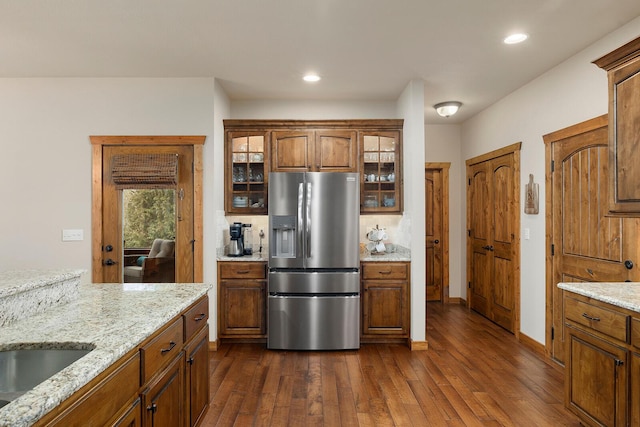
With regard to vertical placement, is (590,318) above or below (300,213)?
below

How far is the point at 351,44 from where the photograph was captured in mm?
3254

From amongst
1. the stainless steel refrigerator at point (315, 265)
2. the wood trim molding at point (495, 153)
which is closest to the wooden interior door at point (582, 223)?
the wood trim molding at point (495, 153)

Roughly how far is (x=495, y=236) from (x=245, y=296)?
3.06 meters

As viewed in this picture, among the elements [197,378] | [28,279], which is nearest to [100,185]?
[28,279]

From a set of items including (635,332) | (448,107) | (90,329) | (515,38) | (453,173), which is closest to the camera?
(90,329)

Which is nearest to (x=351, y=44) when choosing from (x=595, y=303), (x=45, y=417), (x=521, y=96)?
(x=521, y=96)

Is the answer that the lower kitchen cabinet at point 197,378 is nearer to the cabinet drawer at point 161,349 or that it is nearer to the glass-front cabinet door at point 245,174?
the cabinet drawer at point 161,349

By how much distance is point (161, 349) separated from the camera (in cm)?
175

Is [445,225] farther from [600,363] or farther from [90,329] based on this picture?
[90,329]

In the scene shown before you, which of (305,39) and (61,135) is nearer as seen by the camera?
(305,39)

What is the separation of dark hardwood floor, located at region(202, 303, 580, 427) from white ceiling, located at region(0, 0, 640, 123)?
2692 millimetres

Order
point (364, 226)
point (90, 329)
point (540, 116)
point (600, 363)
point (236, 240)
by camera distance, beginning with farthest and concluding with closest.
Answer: point (364, 226)
point (236, 240)
point (540, 116)
point (600, 363)
point (90, 329)

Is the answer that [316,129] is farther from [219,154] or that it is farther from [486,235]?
[486,235]

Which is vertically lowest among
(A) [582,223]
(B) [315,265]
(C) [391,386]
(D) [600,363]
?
(C) [391,386]
